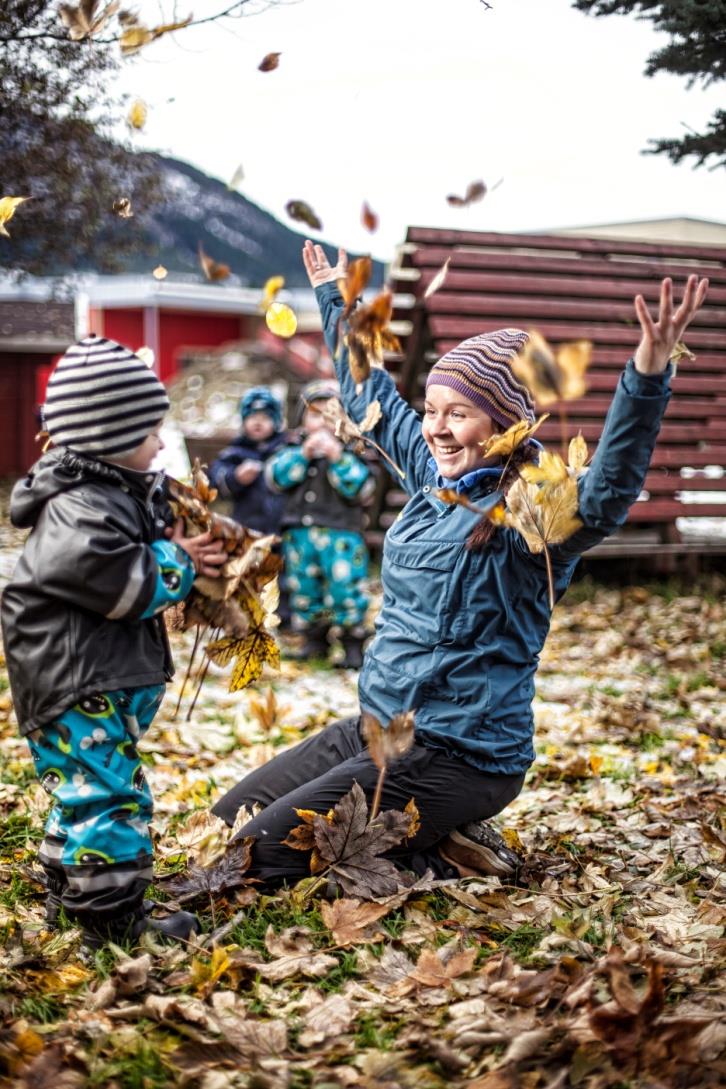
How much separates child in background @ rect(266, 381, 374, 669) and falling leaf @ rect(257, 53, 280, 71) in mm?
3584

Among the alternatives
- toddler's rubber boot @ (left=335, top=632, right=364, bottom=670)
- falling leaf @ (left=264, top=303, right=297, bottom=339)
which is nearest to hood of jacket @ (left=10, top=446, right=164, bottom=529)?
falling leaf @ (left=264, top=303, right=297, bottom=339)

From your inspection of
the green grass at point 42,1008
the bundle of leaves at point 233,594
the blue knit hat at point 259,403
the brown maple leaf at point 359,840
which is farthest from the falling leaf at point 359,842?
the blue knit hat at point 259,403

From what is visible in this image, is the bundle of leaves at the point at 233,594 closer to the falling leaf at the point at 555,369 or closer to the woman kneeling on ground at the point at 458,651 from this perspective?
the woman kneeling on ground at the point at 458,651

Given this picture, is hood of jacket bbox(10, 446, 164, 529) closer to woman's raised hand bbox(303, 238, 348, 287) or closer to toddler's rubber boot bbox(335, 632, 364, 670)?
woman's raised hand bbox(303, 238, 348, 287)

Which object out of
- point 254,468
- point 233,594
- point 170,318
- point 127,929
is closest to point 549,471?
point 233,594

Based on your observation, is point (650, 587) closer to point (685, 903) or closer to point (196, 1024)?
point (685, 903)

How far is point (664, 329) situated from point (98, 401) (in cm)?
134

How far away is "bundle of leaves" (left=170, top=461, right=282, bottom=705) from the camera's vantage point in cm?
279

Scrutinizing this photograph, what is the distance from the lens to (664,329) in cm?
243

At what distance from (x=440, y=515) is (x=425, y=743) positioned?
65 centimetres

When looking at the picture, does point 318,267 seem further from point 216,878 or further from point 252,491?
point 252,491

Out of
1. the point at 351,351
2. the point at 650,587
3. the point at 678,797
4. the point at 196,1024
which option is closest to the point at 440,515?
the point at 351,351

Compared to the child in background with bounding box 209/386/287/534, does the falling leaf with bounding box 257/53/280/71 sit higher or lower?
higher

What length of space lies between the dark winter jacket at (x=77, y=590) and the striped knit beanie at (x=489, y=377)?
918mm
